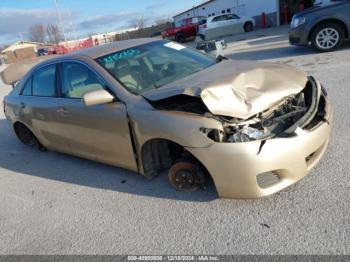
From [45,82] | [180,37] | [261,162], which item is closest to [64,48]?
[180,37]

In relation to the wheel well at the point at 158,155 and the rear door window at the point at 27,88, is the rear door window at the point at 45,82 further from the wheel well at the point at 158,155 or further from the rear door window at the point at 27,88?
the wheel well at the point at 158,155

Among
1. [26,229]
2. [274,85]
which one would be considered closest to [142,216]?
[26,229]

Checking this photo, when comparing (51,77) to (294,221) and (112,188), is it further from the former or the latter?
(294,221)

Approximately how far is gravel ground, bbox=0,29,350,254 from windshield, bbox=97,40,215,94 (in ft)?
3.71

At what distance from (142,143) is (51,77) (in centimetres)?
191

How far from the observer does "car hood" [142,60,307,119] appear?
9.12 feet

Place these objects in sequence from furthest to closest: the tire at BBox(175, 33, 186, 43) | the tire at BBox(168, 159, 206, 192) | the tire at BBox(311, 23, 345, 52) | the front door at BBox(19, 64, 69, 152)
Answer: the tire at BBox(175, 33, 186, 43)
the tire at BBox(311, 23, 345, 52)
the front door at BBox(19, 64, 69, 152)
the tire at BBox(168, 159, 206, 192)

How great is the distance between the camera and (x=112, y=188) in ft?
12.3

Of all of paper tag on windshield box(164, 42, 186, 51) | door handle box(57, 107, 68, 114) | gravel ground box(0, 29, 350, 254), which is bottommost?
gravel ground box(0, 29, 350, 254)

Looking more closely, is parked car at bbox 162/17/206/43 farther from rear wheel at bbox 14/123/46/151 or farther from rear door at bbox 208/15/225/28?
rear wheel at bbox 14/123/46/151

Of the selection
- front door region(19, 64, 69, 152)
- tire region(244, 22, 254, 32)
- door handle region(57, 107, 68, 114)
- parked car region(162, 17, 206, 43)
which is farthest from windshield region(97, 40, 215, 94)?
parked car region(162, 17, 206, 43)

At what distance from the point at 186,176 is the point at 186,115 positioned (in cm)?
69

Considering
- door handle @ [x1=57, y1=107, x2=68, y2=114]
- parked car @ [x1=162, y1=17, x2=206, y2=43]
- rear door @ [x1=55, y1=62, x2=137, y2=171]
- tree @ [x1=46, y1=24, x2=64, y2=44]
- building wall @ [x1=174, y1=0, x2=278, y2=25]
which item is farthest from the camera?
tree @ [x1=46, y1=24, x2=64, y2=44]

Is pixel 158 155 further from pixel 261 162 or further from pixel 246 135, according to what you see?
pixel 261 162
